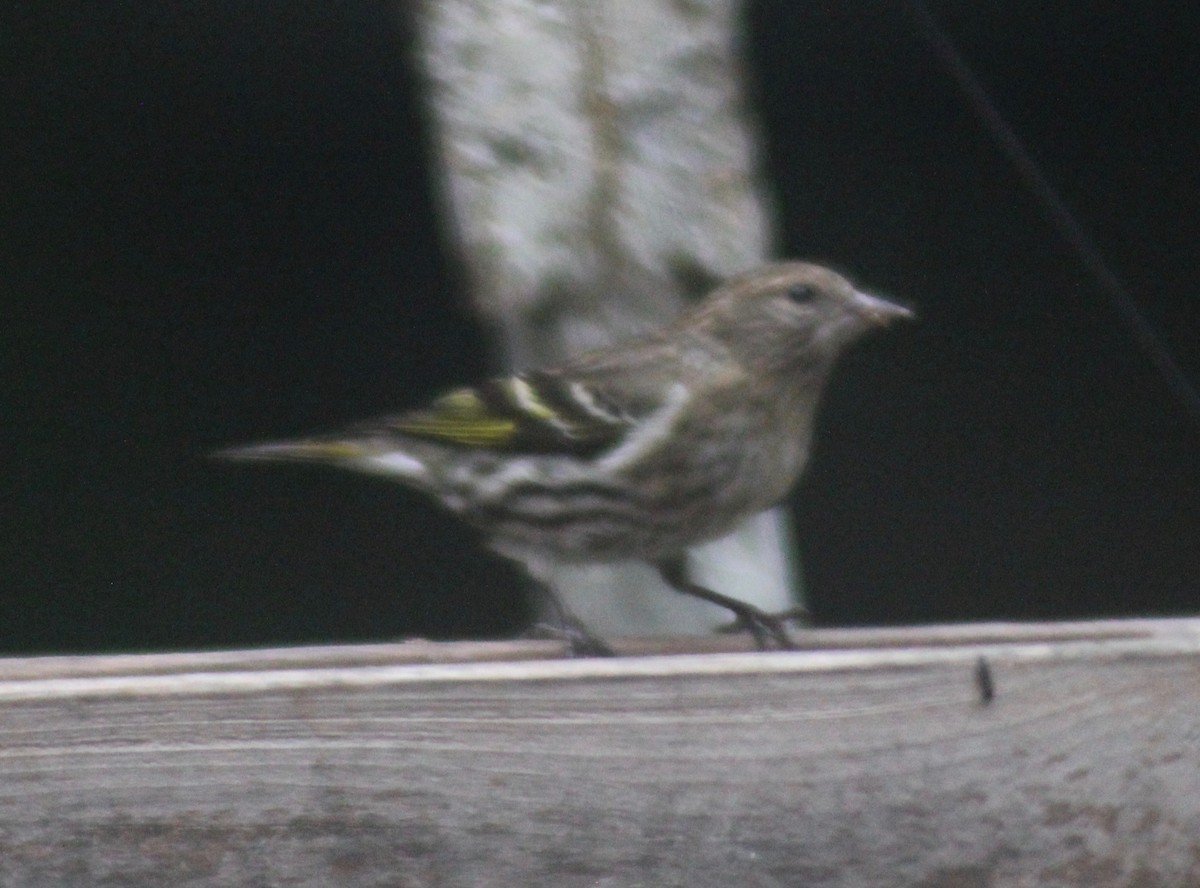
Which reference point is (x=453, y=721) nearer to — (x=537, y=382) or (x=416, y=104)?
(x=537, y=382)

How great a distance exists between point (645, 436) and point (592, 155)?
0.41 m

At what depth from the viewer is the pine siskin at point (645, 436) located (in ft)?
9.70

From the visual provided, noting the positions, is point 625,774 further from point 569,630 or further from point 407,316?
point 407,316

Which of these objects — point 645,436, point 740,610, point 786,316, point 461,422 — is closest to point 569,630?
point 740,610

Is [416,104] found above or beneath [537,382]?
above

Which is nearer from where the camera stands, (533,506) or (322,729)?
(322,729)

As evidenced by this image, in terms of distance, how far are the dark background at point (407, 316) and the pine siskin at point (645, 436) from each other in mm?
1824

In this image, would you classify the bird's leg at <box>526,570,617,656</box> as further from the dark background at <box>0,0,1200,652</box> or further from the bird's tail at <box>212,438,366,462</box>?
the dark background at <box>0,0,1200,652</box>

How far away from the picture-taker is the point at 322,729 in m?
1.84

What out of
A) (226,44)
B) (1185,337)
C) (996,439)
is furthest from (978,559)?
(226,44)

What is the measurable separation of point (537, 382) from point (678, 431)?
0.69ft

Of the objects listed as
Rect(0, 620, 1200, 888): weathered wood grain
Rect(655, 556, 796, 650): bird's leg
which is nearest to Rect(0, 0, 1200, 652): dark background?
Rect(655, 556, 796, 650): bird's leg

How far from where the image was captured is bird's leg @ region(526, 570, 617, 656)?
244 cm

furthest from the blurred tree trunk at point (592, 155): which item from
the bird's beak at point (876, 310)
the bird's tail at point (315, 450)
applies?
the bird's tail at point (315, 450)
